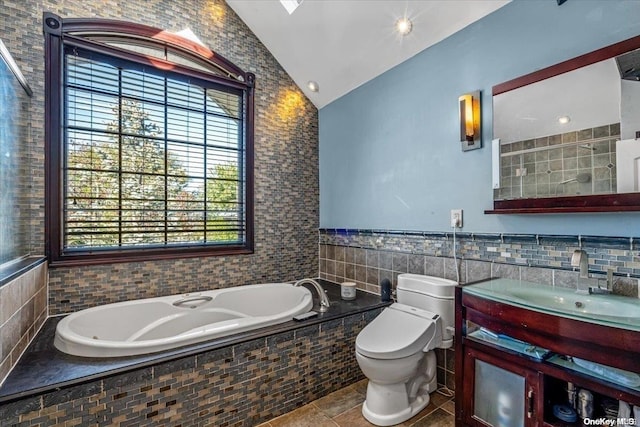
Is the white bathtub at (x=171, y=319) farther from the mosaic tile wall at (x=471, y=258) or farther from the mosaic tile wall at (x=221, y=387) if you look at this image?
the mosaic tile wall at (x=471, y=258)

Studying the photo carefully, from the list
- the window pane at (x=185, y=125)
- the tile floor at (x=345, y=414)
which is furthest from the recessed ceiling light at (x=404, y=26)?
the tile floor at (x=345, y=414)

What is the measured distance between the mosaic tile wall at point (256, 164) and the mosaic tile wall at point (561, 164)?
2053 millimetres

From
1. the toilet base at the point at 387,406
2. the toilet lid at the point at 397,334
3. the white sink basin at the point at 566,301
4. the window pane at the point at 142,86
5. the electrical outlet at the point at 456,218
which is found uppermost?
the window pane at the point at 142,86

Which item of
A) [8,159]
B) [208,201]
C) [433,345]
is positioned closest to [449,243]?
[433,345]

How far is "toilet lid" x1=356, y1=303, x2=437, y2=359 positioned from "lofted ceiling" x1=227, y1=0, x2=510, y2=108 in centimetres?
201

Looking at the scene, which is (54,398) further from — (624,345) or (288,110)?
(288,110)

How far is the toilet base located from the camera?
75.2 inches

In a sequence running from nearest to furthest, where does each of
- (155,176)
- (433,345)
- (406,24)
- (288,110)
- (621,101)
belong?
(621,101) < (433,345) < (406,24) < (155,176) < (288,110)

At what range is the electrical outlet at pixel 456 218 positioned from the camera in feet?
7.31

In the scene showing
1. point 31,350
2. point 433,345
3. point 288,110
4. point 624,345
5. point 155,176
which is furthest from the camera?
point 288,110

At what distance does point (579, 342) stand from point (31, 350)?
2675mm

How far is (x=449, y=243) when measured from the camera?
2295 mm

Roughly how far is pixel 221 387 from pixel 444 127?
2.26 meters

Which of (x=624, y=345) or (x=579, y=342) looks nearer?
(x=624, y=345)
